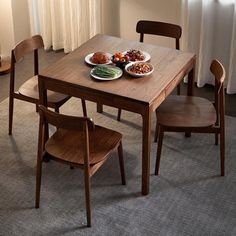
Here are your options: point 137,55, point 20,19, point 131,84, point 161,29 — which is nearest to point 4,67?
point 20,19

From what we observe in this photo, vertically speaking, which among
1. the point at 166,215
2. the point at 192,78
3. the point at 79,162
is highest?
the point at 192,78

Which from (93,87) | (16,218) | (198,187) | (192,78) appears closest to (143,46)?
(192,78)

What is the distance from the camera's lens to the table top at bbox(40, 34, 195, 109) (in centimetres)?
275

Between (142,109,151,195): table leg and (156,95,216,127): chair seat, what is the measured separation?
0.25m

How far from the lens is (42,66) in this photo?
4480mm

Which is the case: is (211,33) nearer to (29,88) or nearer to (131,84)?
(131,84)

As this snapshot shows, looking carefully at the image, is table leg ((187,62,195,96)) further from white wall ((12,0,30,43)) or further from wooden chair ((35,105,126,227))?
white wall ((12,0,30,43))

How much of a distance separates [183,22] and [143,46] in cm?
77

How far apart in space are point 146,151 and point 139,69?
1.64 feet

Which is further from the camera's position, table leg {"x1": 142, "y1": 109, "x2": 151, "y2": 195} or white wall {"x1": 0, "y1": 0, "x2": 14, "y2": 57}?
white wall {"x1": 0, "y1": 0, "x2": 14, "y2": 57}

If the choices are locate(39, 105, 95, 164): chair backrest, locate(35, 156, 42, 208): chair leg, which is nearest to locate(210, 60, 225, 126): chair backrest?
locate(39, 105, 95, 164): chair backrest

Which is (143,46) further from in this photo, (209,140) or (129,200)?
(129,200)

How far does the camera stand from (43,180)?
3.08 metres

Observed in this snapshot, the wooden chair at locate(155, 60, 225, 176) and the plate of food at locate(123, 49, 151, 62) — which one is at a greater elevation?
the plate of food at locate(123, 49, 151, 62)
